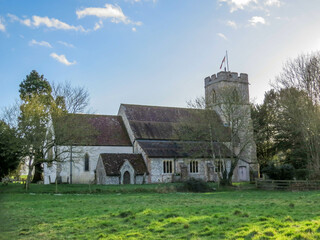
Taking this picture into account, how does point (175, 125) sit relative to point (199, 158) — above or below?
above

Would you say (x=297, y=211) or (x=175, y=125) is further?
(x=175, y=125)

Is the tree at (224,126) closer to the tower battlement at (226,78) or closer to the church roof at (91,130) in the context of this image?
the church roof at (91,130)

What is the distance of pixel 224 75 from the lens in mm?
49062

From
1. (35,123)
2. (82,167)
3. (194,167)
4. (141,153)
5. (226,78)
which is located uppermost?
(226,78)

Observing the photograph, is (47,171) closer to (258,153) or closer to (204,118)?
(204,118)

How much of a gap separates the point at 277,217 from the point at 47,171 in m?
35.7

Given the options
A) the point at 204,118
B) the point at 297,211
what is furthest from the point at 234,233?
the point at 204,118

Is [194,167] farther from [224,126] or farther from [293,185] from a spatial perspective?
[293,185]

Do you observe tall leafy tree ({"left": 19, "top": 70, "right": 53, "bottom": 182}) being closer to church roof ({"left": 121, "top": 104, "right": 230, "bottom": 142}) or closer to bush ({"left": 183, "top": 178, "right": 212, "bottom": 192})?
church roof ({"left": 121, "top": 104, "right": 230, "bottom": 142})

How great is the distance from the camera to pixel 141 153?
39875mm

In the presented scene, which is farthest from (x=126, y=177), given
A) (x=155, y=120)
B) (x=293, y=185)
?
(x=293, y=185)

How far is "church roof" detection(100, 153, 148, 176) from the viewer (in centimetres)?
3638

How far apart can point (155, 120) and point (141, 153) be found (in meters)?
6.45

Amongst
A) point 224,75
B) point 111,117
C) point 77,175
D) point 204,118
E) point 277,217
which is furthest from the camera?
point 224,75
